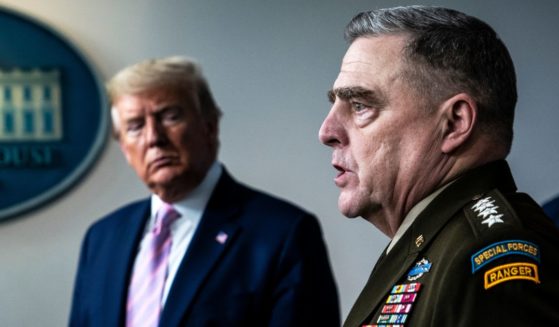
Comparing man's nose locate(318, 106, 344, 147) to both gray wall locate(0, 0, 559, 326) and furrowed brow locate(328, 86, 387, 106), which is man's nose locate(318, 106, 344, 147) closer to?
furrowed brow locate(328, 86, 387, 106)

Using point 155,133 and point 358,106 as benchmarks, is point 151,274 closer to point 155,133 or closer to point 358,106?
point 155,133

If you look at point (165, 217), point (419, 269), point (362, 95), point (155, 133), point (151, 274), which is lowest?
point (151, 274)

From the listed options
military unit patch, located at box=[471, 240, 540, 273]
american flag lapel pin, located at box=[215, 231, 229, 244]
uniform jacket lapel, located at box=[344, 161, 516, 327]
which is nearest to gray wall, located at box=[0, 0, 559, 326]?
american flag lapel pin, located at box=[215, 231, 229, 244]

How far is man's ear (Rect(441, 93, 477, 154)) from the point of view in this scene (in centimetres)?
130

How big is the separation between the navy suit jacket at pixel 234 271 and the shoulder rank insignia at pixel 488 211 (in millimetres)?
1125

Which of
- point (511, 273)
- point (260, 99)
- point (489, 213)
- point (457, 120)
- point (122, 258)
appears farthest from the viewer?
point (260, 99)

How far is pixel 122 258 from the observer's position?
2.52 m

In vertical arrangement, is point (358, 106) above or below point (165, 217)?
above

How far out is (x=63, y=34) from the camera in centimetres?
364

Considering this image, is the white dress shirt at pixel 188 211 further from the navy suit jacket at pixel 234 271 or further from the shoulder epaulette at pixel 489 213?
the shoulder epaulette at pixel 489 213

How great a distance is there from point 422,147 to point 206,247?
1.20 meters

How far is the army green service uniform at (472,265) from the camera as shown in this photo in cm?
107

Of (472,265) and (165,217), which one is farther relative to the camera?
(165,217)

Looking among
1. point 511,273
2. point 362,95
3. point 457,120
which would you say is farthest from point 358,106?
point 511,273
